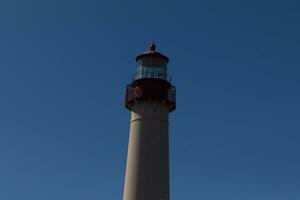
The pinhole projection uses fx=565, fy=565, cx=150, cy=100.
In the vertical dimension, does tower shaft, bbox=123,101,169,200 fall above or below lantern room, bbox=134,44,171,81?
below

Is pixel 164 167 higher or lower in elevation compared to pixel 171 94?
lower

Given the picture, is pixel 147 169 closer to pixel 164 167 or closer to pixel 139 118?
pixel 164 167

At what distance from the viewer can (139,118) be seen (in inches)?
1398

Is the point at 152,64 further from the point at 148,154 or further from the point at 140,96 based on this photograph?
the point at 148,154

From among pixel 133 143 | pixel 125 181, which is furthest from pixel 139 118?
pixel 125 181

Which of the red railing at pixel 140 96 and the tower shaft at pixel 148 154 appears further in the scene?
the red railing at pixel 140 96

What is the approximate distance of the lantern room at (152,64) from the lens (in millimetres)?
37719

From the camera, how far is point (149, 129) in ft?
115

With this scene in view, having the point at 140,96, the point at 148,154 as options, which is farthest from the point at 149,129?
the point at 140,96

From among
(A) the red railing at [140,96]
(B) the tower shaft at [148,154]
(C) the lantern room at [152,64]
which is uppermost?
(C) the lantern room at [152,64]

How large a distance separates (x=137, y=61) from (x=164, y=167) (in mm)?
7903

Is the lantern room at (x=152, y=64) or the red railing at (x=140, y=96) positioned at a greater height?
the lantern room at (x=152, y=64)

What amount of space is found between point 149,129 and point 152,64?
5.12 metres

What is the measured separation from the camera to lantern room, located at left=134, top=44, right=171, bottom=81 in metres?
37.7
